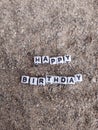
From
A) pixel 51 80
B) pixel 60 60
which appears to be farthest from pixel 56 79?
pixel 60 60

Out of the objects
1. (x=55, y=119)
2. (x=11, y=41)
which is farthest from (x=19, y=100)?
(x=11, y=41)

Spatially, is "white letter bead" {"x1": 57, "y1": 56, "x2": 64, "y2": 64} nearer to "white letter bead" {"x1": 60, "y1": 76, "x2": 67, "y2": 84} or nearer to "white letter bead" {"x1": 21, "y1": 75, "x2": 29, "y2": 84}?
"white letter bead" {"x1": 60, "y1": 76, "x2": 67, "y2": 84}

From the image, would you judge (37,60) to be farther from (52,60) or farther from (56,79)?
(56,79)

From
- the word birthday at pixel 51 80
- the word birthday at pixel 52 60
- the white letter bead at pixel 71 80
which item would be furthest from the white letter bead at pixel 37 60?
the white letter bead at pixel 71 80

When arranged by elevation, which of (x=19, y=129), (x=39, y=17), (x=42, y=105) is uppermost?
(x=39, y=17)

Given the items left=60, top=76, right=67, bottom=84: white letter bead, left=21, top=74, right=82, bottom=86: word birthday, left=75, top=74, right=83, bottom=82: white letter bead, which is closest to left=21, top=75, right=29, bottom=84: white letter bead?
left=21, top=74, right=82, bottom=86: word birthday

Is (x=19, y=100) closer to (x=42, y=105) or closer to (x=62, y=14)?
(x=42, y=105)
